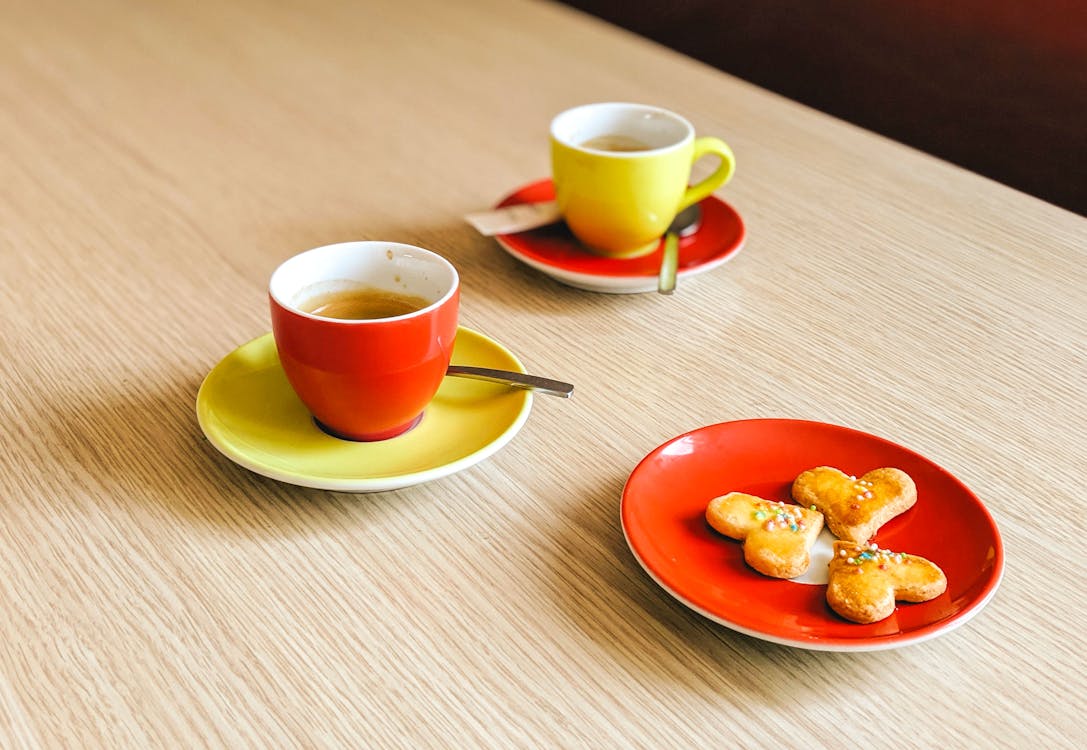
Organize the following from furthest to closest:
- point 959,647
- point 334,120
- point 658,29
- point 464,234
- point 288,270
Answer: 1. point 658,29
2. point 334,120
3. point 464,234
4. point 288,270
5. point 959,647

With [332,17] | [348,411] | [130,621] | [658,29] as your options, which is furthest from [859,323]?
[658,29]

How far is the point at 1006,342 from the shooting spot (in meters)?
0.81

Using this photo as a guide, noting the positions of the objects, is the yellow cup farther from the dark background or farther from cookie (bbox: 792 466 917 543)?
the dark background

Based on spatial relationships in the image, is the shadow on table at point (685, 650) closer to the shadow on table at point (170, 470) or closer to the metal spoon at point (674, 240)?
the shadow on table at point (170, 470)

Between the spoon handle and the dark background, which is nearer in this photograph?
the spoon handle

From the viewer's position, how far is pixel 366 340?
61 centimetres

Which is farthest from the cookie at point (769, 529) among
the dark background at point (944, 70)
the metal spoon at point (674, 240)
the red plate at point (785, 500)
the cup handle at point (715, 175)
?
the dark background at point (944, 70)

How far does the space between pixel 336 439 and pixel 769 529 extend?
274 millimetres

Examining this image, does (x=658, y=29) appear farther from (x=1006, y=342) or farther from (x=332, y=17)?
(x=1006, y=342)

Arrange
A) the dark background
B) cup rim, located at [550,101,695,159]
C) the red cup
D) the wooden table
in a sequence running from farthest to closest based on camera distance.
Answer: the dark background
cup rim, located at [550,101,695,159]
the red cup
the wooden table

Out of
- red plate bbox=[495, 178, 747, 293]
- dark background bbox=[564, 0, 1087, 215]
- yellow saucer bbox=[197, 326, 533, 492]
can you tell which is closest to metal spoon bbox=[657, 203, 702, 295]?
red plate bbox=[495, 178, 747, 293]

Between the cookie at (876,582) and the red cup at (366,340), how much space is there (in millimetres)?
264

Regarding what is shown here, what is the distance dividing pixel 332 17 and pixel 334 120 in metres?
0.41

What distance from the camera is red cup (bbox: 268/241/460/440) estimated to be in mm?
614
